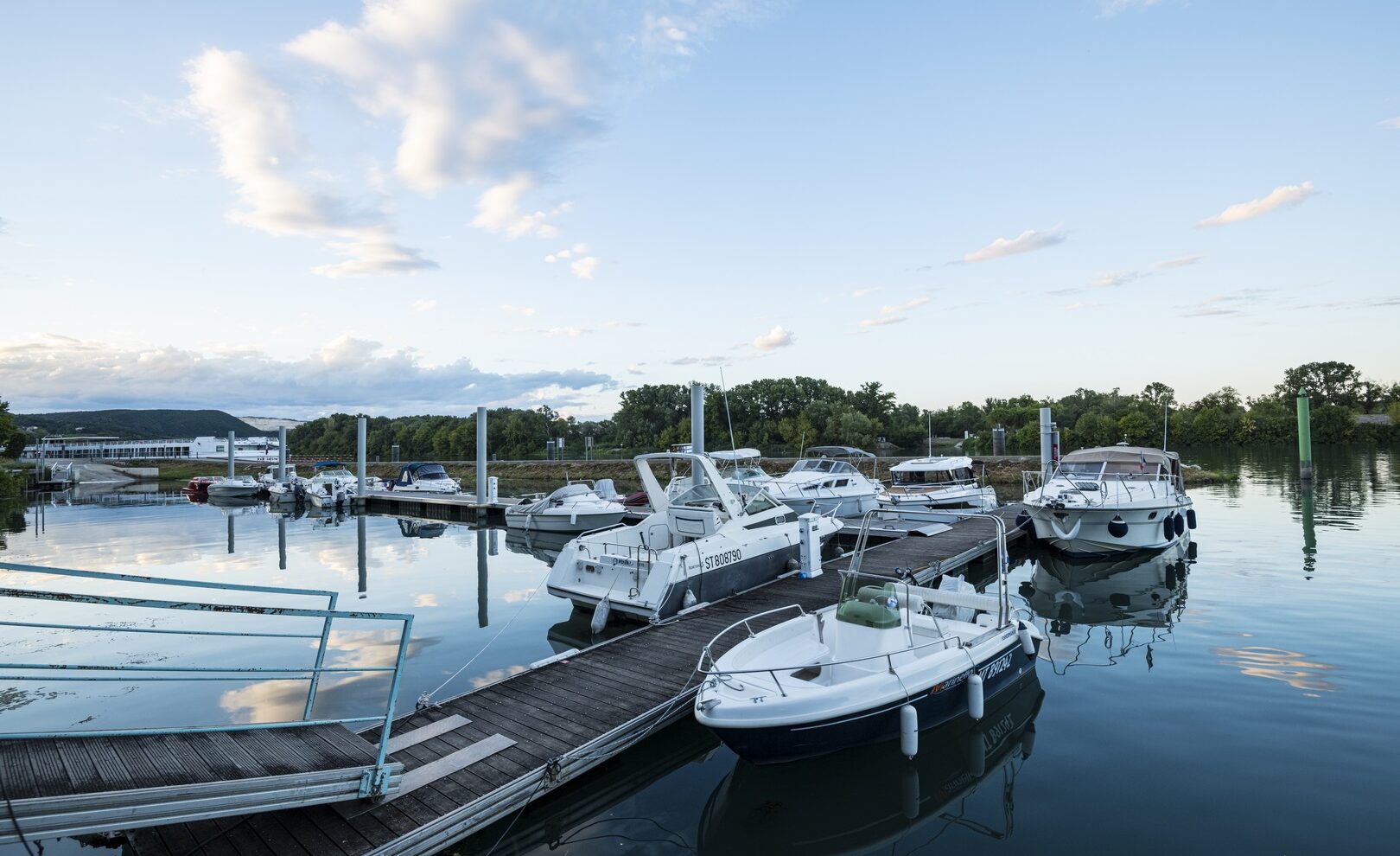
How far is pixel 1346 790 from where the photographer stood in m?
6.34

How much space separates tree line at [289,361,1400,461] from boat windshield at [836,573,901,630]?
154ft

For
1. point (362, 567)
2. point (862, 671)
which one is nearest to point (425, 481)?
point (362, 567)

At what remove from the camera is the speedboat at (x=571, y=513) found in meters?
25.1

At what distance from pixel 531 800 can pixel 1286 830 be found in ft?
21.0

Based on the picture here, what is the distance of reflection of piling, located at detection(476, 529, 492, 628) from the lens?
13.9 m

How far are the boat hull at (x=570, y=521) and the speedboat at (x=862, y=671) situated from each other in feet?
53.8

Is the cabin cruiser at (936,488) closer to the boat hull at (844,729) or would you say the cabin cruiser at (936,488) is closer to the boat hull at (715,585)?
the boat hull at (715,585)

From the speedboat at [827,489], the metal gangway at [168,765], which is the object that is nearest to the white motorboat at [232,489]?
the speedboat at [827,489]

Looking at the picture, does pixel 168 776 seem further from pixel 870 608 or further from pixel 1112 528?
pixel 1112 528

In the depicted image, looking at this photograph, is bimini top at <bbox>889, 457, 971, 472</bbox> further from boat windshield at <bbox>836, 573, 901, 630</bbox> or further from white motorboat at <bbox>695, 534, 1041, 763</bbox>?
boat windshield at <bbox>836, 573, 901, 630</bbox>

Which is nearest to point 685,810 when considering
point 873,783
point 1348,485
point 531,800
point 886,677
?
point 531,800

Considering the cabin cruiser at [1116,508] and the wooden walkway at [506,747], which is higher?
the cabin cruiser at [1116,508]

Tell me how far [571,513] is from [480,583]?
7.54 metres

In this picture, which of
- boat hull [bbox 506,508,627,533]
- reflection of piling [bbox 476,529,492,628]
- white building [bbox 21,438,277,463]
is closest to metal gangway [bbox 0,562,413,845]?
reflection of piling [bbox 476,529,492,628]
